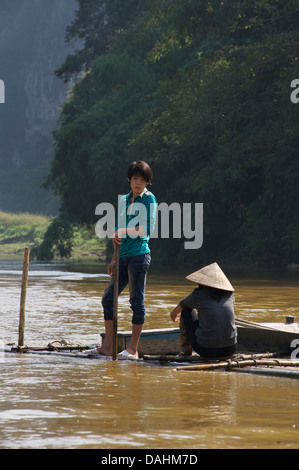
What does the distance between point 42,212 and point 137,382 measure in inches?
3289

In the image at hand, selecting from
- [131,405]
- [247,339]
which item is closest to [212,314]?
[247,339]

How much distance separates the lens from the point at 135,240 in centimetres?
733

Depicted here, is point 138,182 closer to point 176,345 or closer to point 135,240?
point 135,240

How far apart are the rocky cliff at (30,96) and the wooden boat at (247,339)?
90331 mm

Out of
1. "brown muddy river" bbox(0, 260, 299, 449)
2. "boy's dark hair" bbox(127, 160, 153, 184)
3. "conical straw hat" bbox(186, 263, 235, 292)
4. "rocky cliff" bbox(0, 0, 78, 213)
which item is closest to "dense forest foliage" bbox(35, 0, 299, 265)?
"brown muddy river" bbox(0, 260, 299, 449)

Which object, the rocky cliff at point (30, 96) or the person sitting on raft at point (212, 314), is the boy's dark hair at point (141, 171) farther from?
the rocky cliff at point (30, 96)

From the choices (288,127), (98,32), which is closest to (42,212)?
(98,32)

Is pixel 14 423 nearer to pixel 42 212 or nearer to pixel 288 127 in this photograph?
pixel 288 127

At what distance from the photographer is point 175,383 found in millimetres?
6141

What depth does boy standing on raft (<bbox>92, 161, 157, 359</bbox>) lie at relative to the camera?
726 centimetres

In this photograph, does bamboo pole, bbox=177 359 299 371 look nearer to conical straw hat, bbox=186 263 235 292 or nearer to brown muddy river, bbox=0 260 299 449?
brown muddy river, bbox=0 260 299 449

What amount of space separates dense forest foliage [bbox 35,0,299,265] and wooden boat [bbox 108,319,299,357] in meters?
14.9

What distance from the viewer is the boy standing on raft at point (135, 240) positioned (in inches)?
286

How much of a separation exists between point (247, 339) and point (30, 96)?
9904cm
